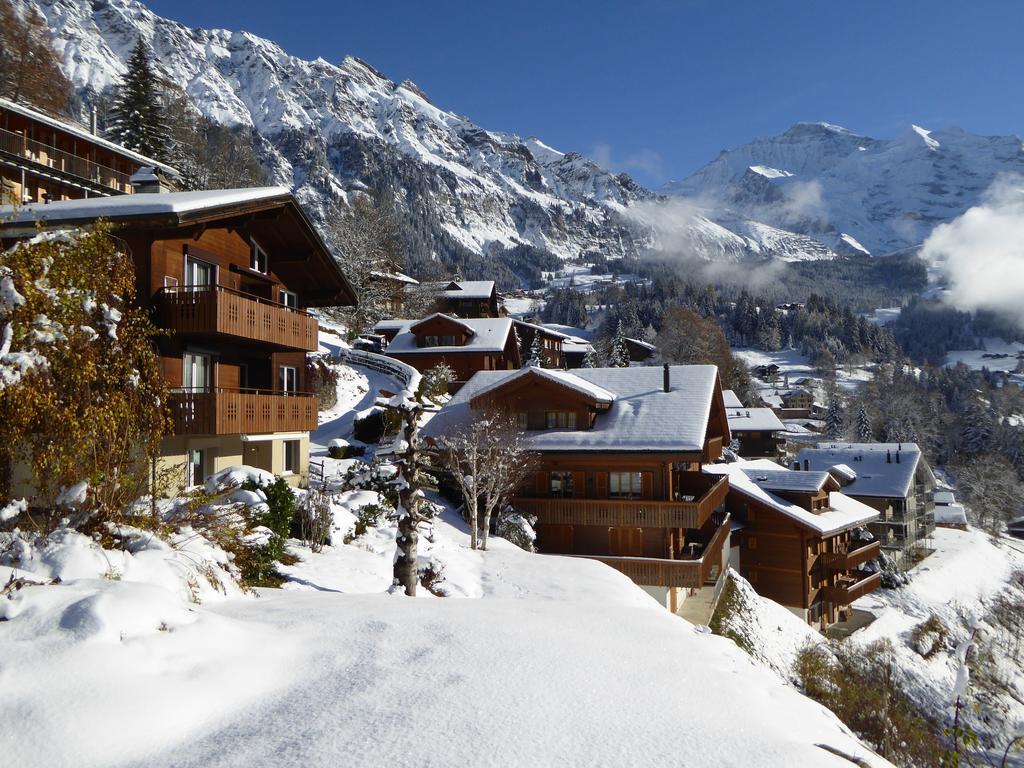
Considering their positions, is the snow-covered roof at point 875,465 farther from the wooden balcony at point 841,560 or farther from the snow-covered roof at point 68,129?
the snow-covered roof at point 68,129

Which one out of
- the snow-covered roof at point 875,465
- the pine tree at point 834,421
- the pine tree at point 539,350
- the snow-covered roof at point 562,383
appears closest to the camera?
the snow-covered roof at point 562,383

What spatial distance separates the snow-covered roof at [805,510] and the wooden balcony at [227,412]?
65.5 feet

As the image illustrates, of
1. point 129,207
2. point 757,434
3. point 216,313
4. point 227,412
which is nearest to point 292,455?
point 227,412

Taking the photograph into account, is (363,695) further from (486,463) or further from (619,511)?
(619,511)

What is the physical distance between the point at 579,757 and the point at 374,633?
3.48 meters

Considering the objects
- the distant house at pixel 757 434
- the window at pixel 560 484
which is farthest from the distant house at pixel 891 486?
the window at pixel 560 484

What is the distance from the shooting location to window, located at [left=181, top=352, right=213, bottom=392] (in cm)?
1983

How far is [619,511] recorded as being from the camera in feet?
83.1

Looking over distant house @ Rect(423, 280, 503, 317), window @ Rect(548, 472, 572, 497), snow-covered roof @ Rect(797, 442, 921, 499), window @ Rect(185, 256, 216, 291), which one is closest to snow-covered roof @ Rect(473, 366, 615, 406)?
window @ Rect(548, 472, 572, 497)

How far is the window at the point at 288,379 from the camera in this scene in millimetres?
25166

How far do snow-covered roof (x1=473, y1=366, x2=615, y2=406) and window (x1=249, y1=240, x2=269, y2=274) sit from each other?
9.75 meters

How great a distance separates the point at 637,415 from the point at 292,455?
13.3 metres

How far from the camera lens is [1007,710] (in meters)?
30.9

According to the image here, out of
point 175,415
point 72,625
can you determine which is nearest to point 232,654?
point 72,625
